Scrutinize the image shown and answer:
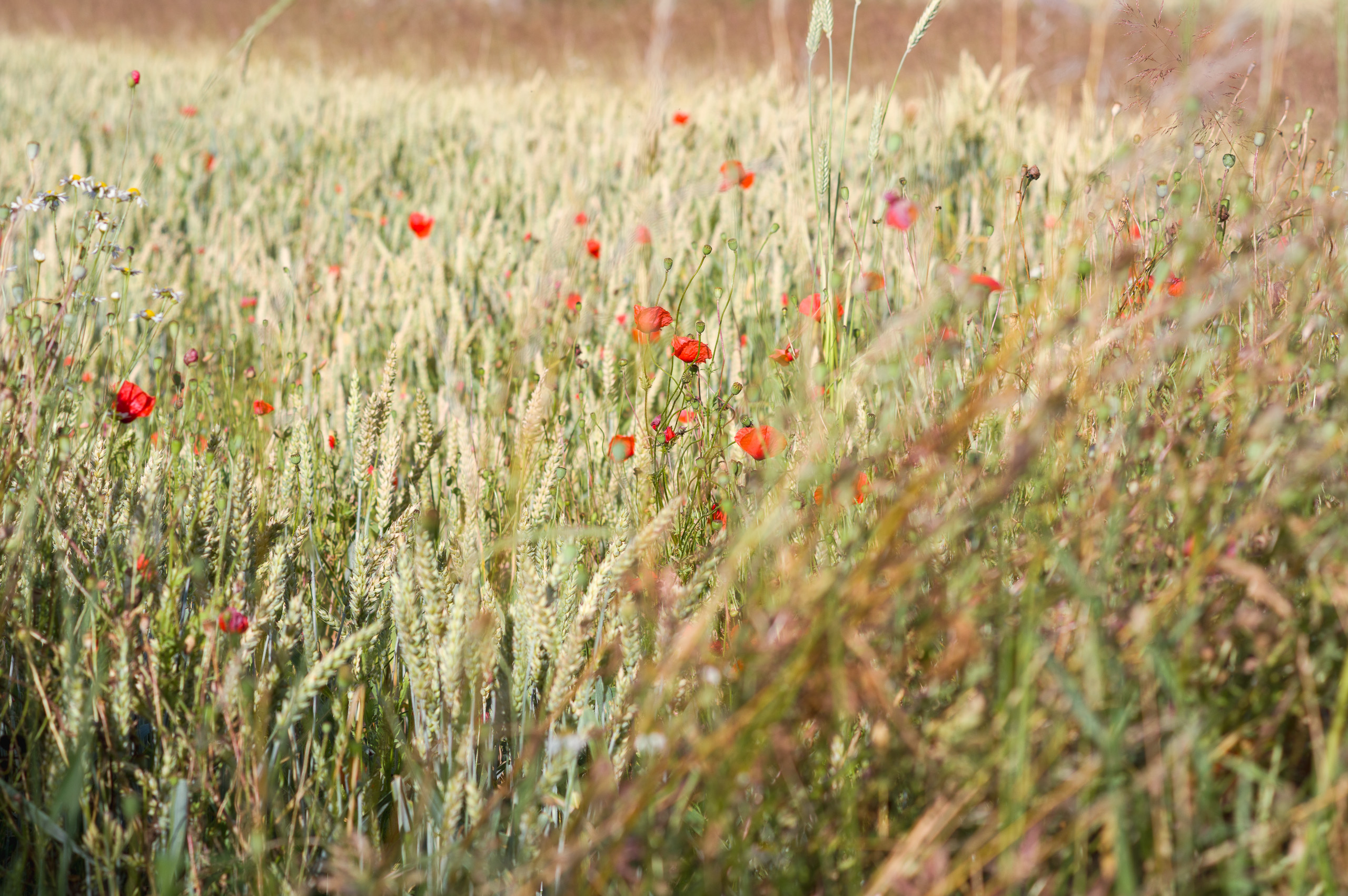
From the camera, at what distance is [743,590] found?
1021 millimetres

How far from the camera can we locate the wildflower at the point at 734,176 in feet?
6.04

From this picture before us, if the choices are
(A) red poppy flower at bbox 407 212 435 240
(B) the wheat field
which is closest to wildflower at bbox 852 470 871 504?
(B) the wheat field

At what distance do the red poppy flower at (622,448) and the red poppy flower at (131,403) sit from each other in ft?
1.85

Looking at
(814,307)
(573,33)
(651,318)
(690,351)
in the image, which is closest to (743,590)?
(690,351)

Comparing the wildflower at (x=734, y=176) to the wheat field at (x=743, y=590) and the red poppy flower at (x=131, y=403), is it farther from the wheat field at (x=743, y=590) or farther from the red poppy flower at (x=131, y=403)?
the red poppy flower at (x=131, y=403)

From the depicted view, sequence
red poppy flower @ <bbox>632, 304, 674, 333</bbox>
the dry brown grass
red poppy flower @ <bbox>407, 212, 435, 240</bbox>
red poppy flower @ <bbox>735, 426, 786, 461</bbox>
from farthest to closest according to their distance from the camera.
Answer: the dry brown grass, red poppy flower @ <bbox>407, 212, 435, 240</bbox>, red poppy flower @ <bbox>632, 304, 674, 333</bbox>, red poppy flower @ <bbox>735, 426, 786, 461</bbox>

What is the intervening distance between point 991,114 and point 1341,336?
2.47 metres

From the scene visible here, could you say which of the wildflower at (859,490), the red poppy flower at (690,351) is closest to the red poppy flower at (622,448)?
the red poppy flower at (690,351)

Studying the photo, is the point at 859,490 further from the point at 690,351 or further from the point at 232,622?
the point at 232,622

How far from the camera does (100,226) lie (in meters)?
1.15

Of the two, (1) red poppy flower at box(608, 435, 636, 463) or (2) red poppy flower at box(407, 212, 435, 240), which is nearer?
(1) red poppy flower at box(608, 435, 636, 463)

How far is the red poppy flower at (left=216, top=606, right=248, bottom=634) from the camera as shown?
0.84 meters

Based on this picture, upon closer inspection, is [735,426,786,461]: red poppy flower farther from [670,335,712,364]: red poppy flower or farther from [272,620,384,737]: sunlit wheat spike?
[272,620,384,737]: sunlit wheat spike

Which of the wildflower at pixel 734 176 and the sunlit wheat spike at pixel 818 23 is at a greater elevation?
the sunlit wheat spike at pixel 818 23
